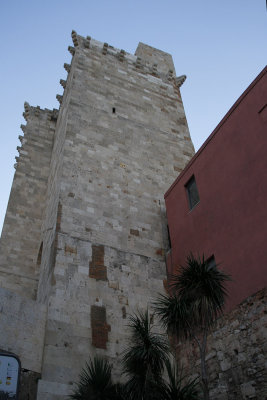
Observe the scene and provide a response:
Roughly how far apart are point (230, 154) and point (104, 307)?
5.38m

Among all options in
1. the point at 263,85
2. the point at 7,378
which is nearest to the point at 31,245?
the point at 263,85

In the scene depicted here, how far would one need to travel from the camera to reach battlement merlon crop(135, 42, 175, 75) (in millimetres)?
23094

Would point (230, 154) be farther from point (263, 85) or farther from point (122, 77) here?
point (122, 77)

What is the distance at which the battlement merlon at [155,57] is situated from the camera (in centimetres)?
2309

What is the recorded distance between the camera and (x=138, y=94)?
19.3 meters

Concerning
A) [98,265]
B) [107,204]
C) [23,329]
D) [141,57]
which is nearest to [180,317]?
[23,329]

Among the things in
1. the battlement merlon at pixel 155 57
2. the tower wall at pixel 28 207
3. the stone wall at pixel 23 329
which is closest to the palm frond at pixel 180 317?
the stone wall at pixel 23 329

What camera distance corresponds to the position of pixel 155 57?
23719 mm

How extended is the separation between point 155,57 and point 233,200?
51.4ft

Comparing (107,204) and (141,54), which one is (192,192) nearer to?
(107,204)

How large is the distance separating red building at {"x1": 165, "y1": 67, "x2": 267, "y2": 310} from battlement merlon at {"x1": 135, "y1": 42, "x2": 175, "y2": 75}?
38.8 feet

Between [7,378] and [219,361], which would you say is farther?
[219,361]

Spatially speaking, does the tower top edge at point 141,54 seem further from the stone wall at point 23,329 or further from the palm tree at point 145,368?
the palm tree at point 145,368

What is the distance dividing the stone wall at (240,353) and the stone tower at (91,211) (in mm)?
2452
